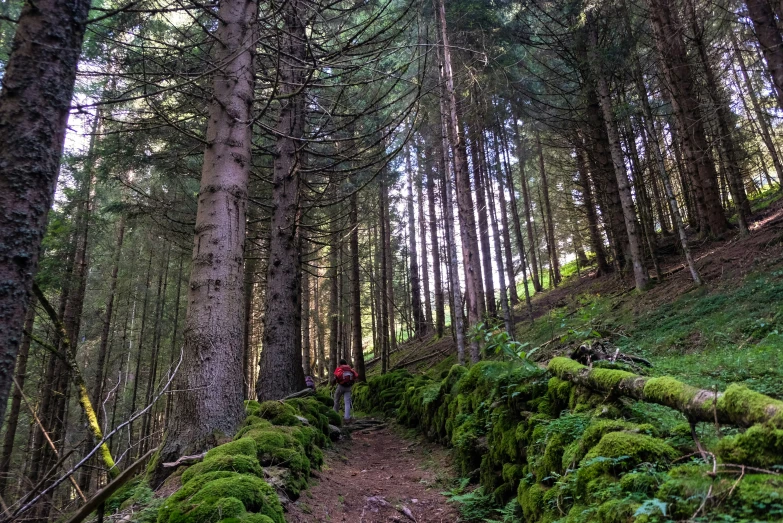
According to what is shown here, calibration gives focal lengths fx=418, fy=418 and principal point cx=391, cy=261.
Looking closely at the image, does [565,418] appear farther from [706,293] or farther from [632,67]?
[632,67]

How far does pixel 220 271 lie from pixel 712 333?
778 cm

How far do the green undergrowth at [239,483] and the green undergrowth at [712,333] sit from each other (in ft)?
11.3

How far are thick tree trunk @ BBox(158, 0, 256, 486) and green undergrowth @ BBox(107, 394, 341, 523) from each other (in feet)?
1.25

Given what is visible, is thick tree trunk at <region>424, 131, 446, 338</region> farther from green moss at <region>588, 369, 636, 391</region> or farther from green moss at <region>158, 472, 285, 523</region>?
green moss at <region>158, 472, 285, 523</region>

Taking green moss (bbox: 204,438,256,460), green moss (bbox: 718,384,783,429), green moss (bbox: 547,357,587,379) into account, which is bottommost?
green moss (bbox: 204,438,256,460)

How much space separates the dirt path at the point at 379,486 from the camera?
4211mm

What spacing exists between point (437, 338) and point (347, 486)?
14.6 meters

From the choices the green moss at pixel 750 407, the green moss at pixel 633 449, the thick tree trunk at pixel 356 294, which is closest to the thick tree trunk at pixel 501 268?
the thick tree trunk at pixel 356 294

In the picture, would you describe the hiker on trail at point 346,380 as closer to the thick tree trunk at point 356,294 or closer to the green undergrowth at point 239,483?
the thick tree trunk at point 356,294

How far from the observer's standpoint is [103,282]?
1741 cm

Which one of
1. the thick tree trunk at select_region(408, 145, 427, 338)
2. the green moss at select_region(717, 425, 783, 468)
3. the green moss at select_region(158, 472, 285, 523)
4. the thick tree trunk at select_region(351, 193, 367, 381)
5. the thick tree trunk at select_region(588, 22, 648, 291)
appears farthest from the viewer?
the thick tree trunk at select_region(408, 145, 427, 338)

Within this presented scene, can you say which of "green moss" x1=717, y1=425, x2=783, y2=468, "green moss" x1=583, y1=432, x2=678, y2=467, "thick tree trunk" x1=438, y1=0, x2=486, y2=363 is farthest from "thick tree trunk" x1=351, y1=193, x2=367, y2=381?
"green moss" x1=717, y1=425, x2=783, y2=468

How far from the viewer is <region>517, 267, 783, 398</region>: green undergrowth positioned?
15.1 ft

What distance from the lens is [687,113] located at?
471 inches
